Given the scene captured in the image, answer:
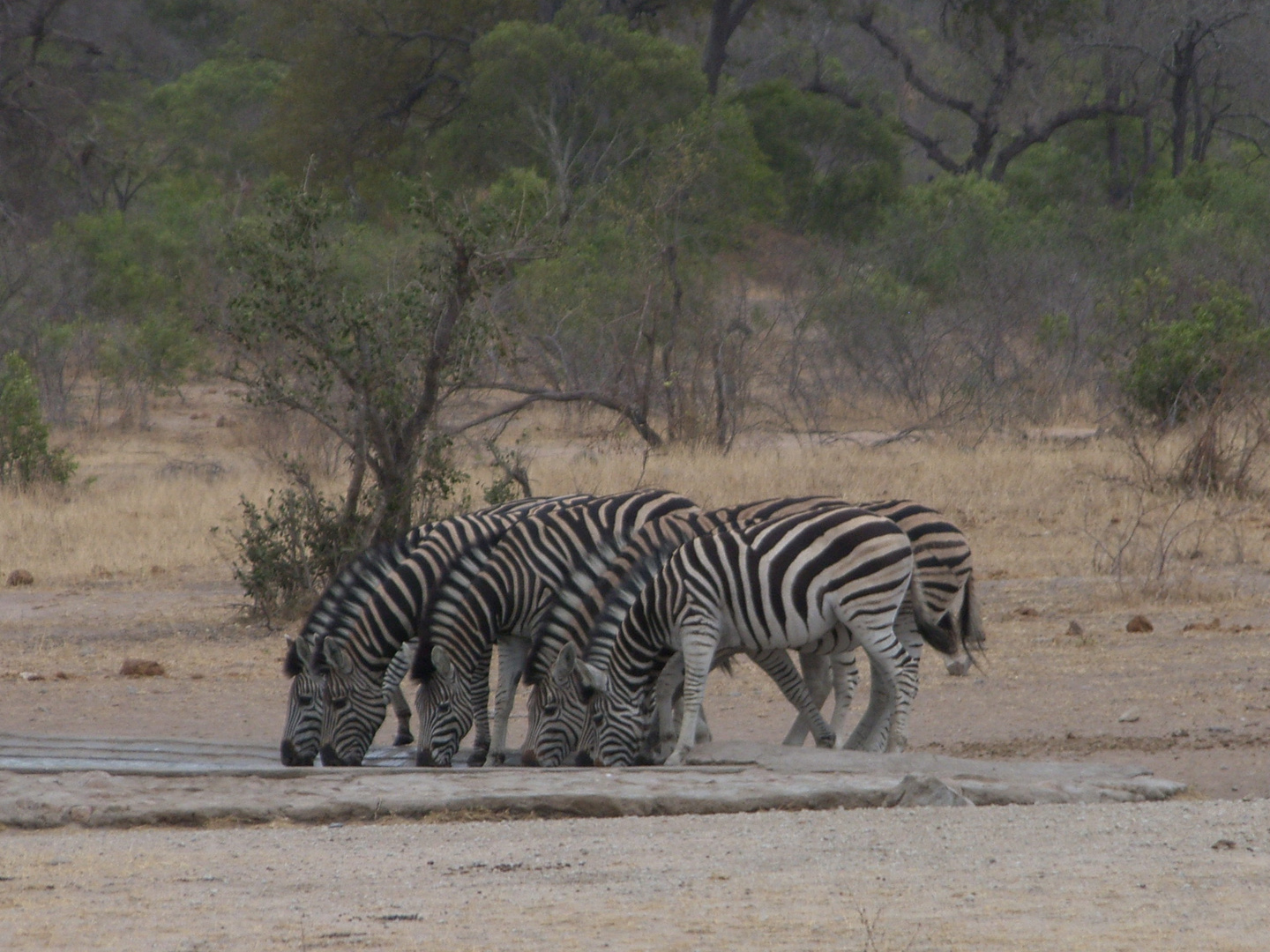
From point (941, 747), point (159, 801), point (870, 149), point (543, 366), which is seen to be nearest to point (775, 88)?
point (870, 149)

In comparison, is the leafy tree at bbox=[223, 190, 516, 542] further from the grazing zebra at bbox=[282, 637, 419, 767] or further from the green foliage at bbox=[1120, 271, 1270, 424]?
the green foliage at bbox=[1120, 271, 1270, 424]

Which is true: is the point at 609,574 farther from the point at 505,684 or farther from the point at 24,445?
the point at 24,445

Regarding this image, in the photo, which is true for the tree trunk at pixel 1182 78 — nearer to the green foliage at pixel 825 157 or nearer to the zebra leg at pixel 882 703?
the green foliage at pixel 825 157

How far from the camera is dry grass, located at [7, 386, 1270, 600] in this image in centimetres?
1194

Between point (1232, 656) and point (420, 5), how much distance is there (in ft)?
77.0

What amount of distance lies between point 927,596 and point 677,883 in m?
3.53

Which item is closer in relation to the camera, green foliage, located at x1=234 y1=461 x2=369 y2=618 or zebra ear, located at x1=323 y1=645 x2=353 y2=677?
zebra ear, located at x1=323 y1=645 x2=353 y2=677

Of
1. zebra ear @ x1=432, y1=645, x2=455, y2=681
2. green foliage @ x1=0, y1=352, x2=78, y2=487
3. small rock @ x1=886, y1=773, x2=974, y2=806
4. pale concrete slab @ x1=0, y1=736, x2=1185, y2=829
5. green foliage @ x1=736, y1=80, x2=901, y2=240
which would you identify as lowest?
pale concrete slab @ x1=0, y1=736, x2=1185, y2=829

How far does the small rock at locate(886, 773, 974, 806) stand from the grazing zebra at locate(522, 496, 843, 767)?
147cm

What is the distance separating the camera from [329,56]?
95.1ft

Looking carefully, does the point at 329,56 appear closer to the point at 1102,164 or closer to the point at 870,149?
the point at 870,149

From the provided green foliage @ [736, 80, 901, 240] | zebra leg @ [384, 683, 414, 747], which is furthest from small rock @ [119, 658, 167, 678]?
green foliage @ [736, 80, 901, 240]

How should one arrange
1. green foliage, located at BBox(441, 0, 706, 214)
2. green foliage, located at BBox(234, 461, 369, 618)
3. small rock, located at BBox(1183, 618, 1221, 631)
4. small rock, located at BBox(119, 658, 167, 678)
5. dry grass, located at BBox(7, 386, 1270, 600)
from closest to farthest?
small rock, located at BBox(119, 658, 167, 678) < small rock, located at BBox(1183, 618, 1221, 631) < green foliage, located at BBox(234, 461, 369, 618) < dry grass, located at BBox(7, 386, 1270, 600) < green foliage, located at BBox(441, 0, 706, 214)

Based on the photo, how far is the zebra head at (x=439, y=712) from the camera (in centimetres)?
723
